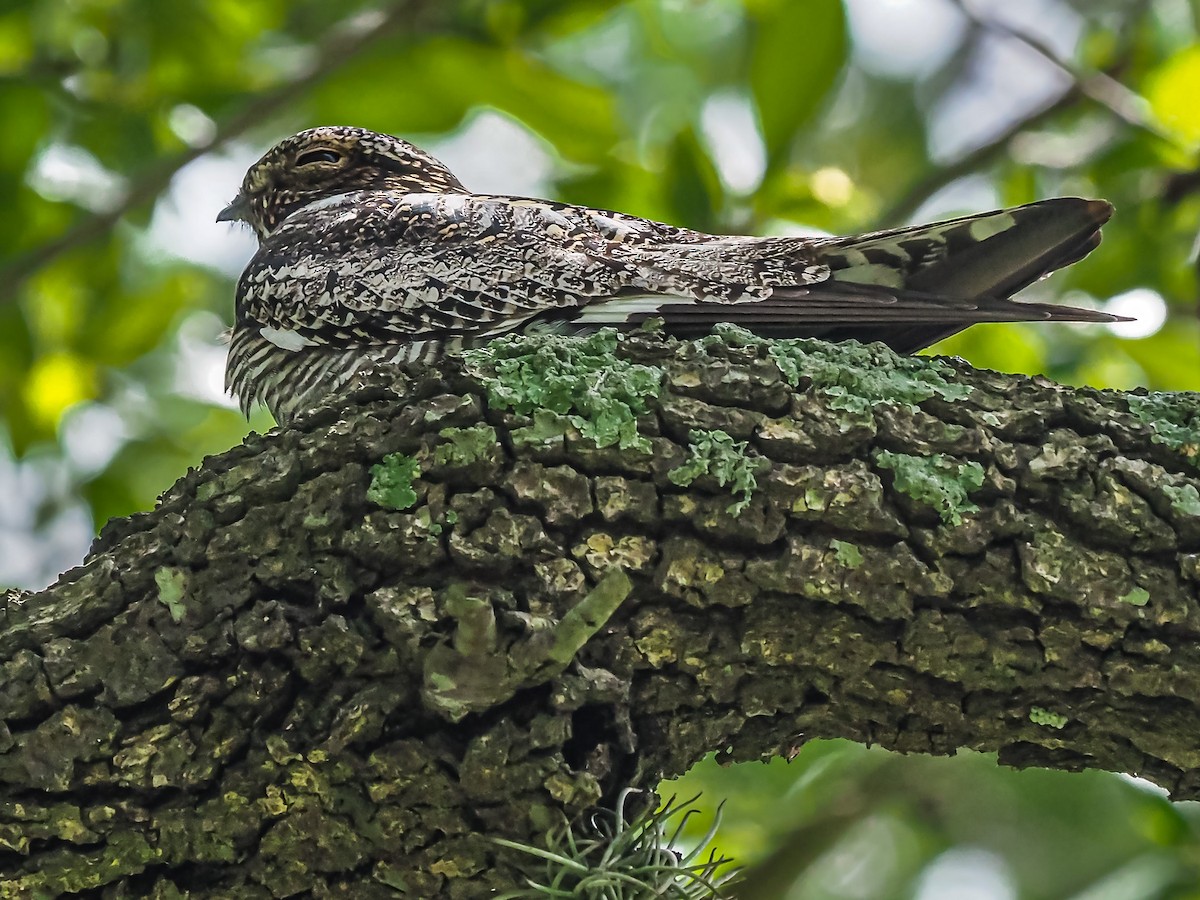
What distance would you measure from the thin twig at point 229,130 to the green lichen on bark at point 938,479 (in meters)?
2.57

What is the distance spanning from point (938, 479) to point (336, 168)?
2172 mm

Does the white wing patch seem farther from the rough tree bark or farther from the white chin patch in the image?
the rough tree bark

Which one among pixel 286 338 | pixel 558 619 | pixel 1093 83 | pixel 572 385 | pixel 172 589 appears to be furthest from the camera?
pixel 1093 83

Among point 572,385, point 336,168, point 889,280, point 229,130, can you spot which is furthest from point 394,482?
point 229,130

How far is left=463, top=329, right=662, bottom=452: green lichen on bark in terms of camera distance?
206 centimetres

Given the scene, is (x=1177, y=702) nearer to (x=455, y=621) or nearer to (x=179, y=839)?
(x=455, y=621)

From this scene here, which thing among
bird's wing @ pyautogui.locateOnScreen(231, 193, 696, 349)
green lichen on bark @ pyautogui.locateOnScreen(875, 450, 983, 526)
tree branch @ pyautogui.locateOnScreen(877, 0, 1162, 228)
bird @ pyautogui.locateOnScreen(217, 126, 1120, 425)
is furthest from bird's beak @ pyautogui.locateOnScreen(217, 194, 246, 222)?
green lichen on bark @ pyautogui.locateOnScreen(875, 450, 983, 526)

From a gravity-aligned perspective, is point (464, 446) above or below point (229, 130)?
below

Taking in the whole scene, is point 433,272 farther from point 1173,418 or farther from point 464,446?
point 1173,418

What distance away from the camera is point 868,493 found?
2.01m

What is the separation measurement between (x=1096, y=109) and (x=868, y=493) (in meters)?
3.35

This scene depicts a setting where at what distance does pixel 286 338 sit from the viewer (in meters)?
2.88

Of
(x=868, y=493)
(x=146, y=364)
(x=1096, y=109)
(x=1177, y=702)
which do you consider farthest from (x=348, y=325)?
(x=1096, y=109)

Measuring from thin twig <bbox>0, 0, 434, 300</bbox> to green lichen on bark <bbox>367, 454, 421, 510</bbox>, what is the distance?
2350 mm
